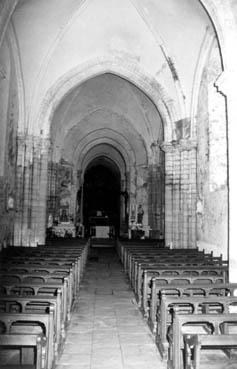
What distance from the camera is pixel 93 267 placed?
14.6 meters

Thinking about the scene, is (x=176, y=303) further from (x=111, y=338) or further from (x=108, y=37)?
(x=108, y=37)

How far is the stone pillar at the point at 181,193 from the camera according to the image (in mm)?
14188

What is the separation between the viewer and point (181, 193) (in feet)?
48.0

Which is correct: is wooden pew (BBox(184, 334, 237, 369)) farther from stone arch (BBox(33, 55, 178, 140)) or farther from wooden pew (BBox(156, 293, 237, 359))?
stone arch (BBox(33, 55, 178, 140))

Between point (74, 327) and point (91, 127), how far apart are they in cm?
1941

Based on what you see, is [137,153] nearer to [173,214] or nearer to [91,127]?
[91,127]

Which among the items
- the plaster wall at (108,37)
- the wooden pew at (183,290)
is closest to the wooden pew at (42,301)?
the wooden pew at (183,290)

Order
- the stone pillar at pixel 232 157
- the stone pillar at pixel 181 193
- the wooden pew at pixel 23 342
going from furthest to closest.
Answer: the stone pillar at pixel 181 193, the stone pillar at pixel 232 157, the wooden pew at pixel 23 342

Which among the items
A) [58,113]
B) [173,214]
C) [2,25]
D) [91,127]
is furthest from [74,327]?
[91,127]

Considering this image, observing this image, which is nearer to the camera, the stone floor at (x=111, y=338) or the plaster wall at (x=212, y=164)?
the stone floor at (x=111, y=338)

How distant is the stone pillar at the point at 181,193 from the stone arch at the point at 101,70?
101 cm

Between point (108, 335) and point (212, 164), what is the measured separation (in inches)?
301

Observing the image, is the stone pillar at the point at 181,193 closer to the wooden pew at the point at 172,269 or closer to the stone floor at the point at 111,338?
the stone floor at the point at 111,338

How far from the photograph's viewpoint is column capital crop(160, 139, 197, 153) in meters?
14.2
